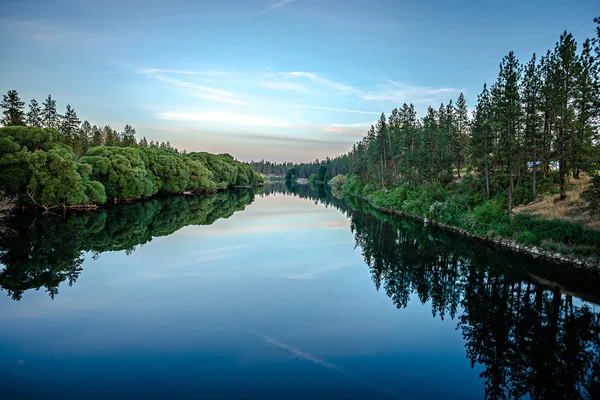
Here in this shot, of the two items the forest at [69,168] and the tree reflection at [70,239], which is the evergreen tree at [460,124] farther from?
the forest at [69,168]

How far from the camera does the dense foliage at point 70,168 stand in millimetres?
45312

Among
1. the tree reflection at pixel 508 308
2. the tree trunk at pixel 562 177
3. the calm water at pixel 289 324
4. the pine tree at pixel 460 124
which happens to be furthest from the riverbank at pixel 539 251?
the pine tree at pixel 460 124

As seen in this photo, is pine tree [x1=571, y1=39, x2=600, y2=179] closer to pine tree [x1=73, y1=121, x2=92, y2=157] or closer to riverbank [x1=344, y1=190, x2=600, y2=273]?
riverbank [x1=344, y1=190, x2=600, y2=273]

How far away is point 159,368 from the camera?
37.6 ft

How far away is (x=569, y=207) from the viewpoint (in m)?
30.7

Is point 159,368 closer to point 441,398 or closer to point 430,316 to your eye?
point 441,398

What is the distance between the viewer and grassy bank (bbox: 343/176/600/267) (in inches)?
996

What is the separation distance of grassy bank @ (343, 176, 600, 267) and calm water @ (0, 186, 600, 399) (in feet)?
7.80

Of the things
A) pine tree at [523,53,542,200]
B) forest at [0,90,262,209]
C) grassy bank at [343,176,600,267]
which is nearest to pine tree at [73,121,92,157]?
forest at [0,90,262,209]

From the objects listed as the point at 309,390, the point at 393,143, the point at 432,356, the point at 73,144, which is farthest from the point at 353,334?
the point at 73,144

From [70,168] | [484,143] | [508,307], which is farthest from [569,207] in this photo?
[70,168]

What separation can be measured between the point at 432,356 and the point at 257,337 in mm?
6519

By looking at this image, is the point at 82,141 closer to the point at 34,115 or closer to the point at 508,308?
the point at 34,115

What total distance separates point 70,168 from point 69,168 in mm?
118
